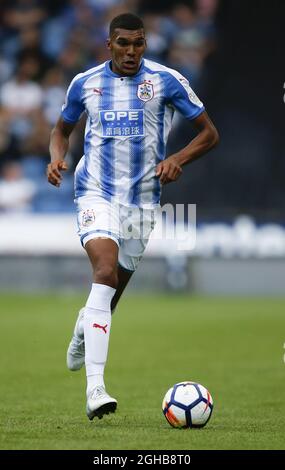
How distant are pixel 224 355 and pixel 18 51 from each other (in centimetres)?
1110

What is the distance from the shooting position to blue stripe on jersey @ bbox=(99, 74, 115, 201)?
6.74 meters

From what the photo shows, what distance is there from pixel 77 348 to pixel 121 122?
147cm

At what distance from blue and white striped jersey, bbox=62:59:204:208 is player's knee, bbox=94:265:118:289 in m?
0.56

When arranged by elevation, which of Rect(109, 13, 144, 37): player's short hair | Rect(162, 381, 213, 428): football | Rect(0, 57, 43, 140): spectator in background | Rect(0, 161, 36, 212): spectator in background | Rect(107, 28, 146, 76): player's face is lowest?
Rect(162, 381, 213, 428): football

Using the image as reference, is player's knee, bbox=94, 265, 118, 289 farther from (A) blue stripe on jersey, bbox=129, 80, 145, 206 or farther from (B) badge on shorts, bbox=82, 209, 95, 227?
(A) blue stripe on jersey, bbox=129, 80, 145, 206

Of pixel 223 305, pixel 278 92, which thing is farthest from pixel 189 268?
pixel 278 92

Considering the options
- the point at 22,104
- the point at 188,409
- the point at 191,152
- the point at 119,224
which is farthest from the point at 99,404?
the point at 22,104

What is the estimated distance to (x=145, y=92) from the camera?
22.1ft

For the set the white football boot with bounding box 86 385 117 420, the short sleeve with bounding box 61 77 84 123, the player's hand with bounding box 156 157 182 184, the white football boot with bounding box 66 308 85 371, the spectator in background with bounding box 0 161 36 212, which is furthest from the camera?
the spectator in background with bounding box 0 161 36 212

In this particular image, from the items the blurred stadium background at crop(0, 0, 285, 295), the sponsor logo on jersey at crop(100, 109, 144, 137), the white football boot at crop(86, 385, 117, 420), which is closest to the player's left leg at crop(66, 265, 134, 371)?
the sponsor logo on jersey at crop(100, 109, 144, 137)

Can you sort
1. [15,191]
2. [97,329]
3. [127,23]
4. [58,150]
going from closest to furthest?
[97,329] → [127,23] → [58,150] → [15,191]

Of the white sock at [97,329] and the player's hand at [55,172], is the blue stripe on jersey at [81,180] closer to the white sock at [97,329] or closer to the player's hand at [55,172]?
the player's hand at [55,172]

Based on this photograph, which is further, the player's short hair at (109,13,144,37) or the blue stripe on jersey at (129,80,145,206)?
the blue stripe on jersey at (129,80,145,206)

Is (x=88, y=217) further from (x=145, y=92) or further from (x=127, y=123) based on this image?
(x=145, y=92)
